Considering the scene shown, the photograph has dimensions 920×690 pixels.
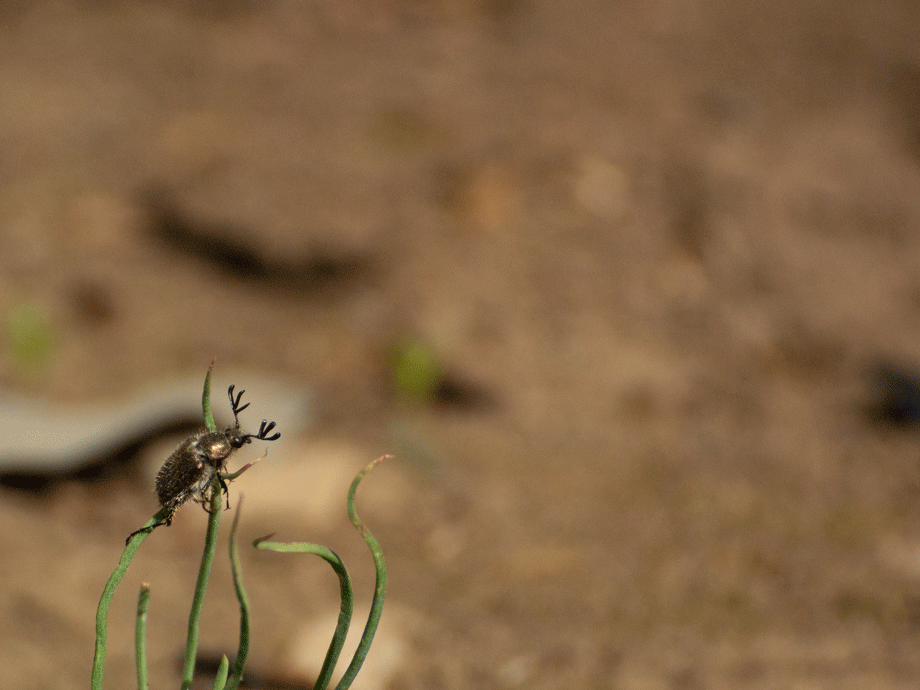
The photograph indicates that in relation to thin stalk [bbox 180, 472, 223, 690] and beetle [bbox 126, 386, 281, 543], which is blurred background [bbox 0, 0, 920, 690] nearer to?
thin stalk [bbox 180, 472, 223, 690]

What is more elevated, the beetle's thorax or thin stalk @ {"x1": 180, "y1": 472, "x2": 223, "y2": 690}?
the beetle's thorax

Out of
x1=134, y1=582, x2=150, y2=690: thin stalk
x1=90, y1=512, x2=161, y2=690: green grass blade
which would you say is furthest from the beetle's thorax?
x1=134, y1=582, x2=150, y2=690: thin stalk

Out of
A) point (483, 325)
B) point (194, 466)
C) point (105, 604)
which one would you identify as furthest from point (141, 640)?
point (483, 325)

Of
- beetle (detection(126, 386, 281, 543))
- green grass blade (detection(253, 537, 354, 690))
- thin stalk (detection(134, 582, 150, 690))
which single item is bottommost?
thin stalk (detection(134, 582, 150, 690))

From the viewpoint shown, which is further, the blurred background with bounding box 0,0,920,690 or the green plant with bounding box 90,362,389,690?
the blurred background with bounding box 0,0,920,690

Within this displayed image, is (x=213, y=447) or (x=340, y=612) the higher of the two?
(x=213, y=447)

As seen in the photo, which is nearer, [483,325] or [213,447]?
[213,447]

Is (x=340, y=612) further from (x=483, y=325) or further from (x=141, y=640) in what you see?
(x=483, y=325)

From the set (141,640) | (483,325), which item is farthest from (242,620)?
(483,325)

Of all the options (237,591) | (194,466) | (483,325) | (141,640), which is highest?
(483,325)
